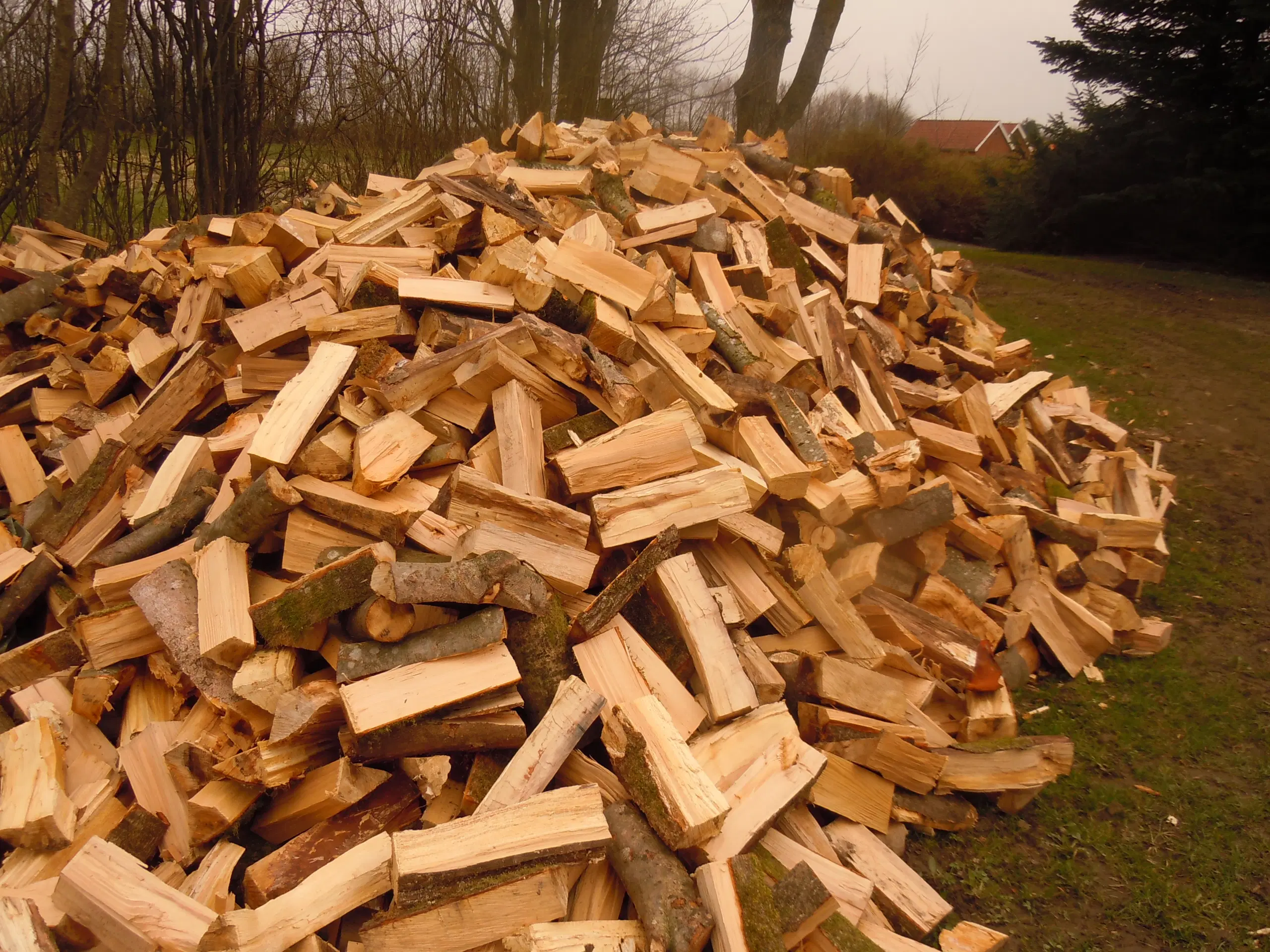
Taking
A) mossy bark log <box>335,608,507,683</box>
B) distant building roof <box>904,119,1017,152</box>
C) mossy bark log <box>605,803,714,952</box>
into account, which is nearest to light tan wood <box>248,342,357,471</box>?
mossy bark log <box>335,608,507,683</box>

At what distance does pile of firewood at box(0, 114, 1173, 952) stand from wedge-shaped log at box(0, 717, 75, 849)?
0.4 inches

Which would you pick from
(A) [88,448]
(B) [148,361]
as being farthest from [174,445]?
(B) [148,361]

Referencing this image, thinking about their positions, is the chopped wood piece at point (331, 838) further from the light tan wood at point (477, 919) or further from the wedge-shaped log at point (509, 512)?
the wedge-shaped log at point (509, 512)

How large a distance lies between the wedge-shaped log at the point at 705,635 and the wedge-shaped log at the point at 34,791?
1.71 meters

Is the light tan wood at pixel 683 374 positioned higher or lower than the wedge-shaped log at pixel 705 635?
higher

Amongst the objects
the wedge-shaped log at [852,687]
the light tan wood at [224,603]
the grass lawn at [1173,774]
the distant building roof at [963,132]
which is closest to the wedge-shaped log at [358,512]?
the light tan wood at [224,603]

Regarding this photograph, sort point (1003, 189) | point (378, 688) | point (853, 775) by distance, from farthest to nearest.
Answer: point (1003, 189) → point (853, 775) → point (378, 688)

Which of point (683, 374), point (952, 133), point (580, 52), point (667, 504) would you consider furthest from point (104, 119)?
point (952, 133)

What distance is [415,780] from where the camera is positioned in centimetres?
202

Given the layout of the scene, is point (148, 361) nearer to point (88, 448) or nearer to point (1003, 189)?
point (88, 448)

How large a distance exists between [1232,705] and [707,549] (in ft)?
8.11

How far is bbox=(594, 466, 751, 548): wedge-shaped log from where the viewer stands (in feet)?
7.97

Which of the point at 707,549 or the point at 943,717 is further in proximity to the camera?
the point at 943,717

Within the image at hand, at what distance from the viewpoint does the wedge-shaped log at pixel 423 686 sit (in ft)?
6.19
